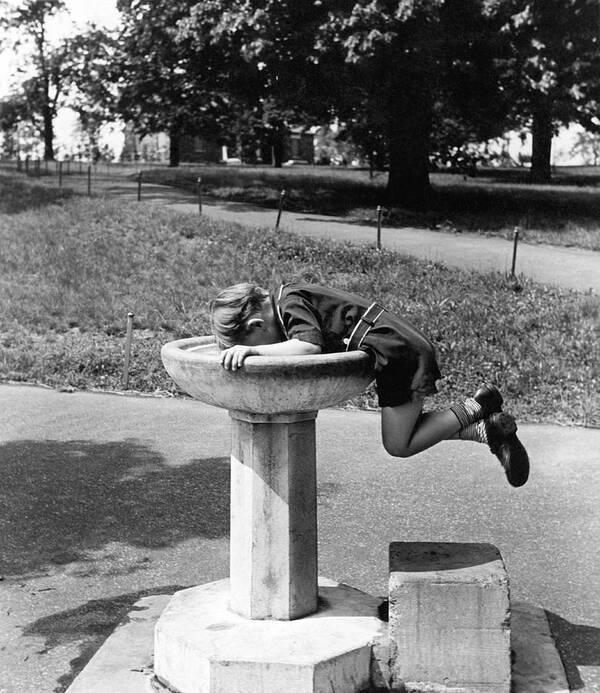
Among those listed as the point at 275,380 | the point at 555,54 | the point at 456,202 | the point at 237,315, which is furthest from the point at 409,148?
the point at 275,380

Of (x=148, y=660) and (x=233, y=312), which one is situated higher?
(x=233, y=312)

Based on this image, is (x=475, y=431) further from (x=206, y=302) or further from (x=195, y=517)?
(x=206, y=302)

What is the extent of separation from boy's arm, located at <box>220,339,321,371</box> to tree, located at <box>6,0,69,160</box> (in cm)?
3842

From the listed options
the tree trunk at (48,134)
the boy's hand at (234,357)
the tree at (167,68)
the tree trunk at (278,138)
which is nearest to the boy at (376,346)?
the boy's hand at (234,357)

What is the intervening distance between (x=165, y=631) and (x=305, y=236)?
1298 centimetres

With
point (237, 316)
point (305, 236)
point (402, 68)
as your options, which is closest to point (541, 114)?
point (402, 68)

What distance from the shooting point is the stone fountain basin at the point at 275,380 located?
13.0 feet

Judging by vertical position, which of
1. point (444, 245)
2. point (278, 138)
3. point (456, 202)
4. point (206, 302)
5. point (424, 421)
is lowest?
point (206, 302)

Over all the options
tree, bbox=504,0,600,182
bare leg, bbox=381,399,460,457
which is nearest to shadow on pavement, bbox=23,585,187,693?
bare leg, bbox=381,399,460,457

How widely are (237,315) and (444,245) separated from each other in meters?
14.1

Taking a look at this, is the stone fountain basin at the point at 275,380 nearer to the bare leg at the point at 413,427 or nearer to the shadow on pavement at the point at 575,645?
the bare leg at the point at 413,427

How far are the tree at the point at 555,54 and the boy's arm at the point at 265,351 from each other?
57.1 ft

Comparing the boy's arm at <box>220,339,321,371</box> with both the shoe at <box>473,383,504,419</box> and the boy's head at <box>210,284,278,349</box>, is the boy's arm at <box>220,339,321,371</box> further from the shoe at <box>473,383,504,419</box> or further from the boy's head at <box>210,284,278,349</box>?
the shoe at <box>473,383,504,419</box>

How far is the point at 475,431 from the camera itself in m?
4.73
